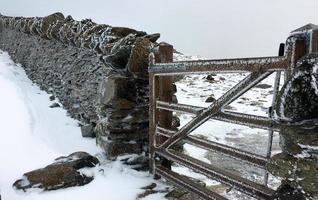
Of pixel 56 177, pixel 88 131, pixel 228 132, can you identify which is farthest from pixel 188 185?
pixel 228 132

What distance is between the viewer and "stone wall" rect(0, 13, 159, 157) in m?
5.09

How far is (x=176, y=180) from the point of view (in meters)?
4.12

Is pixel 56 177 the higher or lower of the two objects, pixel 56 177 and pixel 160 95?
the lower

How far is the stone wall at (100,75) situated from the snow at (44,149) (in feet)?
0.94

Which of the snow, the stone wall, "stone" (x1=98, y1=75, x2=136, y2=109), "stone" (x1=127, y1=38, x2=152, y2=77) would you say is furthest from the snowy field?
"stone" (x1=127, y1=38, x2=152, y2=77)

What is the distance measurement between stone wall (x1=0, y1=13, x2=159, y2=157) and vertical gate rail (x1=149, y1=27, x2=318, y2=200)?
1.77 feet

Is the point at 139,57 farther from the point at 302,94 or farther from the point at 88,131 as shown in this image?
the point at 302,94

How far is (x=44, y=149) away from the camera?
5.91 meters

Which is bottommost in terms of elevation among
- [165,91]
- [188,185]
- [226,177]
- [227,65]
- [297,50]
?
[188,185]

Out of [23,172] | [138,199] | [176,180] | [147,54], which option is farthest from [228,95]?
[23,172]

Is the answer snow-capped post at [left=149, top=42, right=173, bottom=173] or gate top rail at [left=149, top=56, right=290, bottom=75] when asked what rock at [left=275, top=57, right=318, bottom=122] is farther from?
snow-capped post at [left=149, top=42, right=173, bottom=173]

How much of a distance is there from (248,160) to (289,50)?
3.23ft

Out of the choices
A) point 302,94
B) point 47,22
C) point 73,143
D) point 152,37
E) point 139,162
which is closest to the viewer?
point 302,94

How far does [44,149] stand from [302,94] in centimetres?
480
